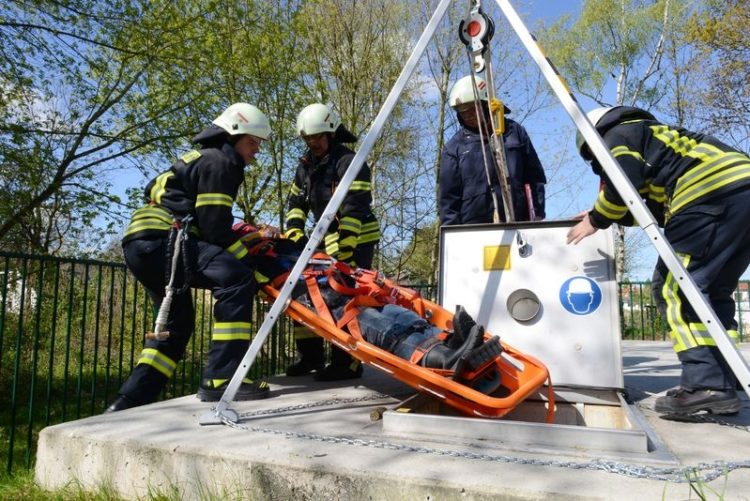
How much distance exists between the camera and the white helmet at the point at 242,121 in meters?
3.62

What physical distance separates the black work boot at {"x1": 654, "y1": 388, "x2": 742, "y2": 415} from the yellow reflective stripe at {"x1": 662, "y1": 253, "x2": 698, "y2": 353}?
0.76 ft

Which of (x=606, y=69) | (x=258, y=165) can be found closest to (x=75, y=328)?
(x=258, y=165)

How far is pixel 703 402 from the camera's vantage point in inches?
102

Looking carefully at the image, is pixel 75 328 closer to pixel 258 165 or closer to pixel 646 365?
pixel 258 165

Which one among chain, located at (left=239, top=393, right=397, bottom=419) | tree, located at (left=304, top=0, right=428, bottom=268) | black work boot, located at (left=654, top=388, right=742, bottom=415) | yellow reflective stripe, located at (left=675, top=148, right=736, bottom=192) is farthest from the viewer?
tree, located at (left=304, top=0, right=428, bottom=268)

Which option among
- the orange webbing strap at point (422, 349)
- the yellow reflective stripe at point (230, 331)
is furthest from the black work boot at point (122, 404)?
the orange webbing strap at point (422, 349)

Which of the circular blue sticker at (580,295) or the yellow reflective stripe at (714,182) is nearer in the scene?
the yellow reflective stripe at (714,182)

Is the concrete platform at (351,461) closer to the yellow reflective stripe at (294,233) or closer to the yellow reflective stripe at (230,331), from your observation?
the yellow reflective stripe at (230,331)

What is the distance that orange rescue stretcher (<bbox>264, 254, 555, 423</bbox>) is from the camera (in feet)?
8.06

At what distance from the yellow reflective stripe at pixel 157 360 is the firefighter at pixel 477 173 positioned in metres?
2.47

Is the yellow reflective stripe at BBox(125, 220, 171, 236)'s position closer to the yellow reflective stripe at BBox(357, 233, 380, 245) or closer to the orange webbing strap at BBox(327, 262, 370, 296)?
the orange webbing strap at BBox(327, 262, 370, 296)

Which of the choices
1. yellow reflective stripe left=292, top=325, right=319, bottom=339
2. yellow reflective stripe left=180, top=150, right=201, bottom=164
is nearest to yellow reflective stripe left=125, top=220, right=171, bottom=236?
yellow reflective stripe left=180, top=150, right=201, bottom=164

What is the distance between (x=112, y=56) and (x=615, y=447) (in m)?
8.17

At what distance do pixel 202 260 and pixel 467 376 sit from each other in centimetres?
187
